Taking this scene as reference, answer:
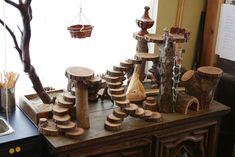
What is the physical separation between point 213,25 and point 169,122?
93cm

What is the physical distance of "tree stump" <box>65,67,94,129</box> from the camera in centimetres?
159

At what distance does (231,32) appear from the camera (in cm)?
233

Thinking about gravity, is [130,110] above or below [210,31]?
below

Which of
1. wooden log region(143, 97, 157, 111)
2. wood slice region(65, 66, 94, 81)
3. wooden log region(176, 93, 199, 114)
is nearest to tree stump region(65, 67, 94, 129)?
wood slice region(65, 66, 94, 81)

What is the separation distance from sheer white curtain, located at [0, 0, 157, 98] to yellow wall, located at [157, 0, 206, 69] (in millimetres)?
88

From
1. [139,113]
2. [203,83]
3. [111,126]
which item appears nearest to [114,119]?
[111,126]

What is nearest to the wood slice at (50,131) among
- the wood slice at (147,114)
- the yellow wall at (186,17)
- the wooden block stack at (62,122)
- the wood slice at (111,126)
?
the wooden block stack at (62,122)

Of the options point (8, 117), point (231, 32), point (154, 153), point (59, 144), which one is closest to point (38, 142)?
point (59, 144)

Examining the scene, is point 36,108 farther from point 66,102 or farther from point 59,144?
point 59,144

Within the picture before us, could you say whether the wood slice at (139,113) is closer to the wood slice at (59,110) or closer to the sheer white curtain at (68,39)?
the wood slice at (59,110)

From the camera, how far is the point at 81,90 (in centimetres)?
163

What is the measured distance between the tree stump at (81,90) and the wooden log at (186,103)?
522mm

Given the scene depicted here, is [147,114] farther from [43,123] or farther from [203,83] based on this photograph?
[43,123]

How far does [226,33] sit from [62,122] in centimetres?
132
